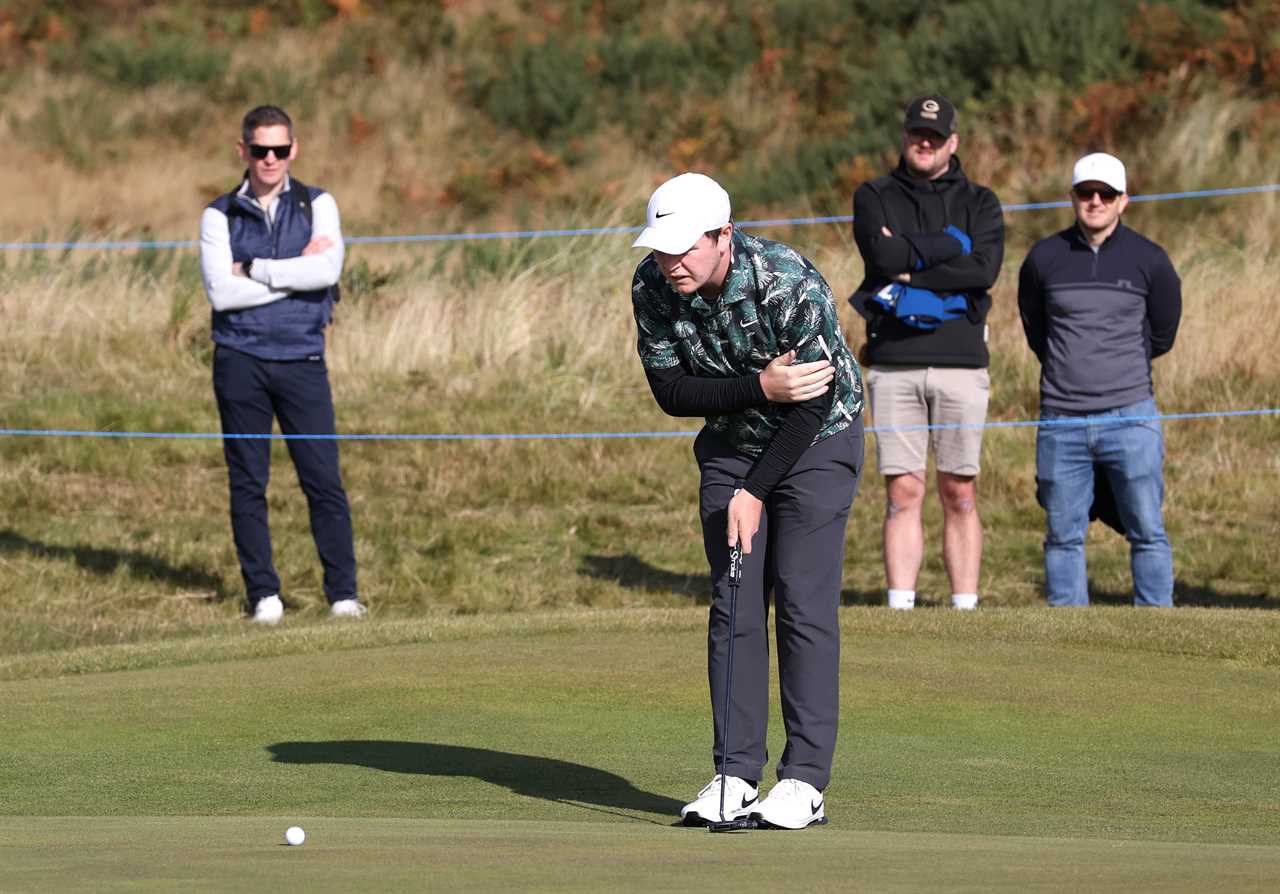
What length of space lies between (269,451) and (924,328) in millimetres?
3264

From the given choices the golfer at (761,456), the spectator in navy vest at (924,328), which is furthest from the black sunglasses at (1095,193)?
the golfer at (761,456)

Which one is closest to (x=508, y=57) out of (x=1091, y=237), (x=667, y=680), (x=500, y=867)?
(x=1091, y=237)

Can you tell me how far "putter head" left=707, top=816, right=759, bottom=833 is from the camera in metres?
5.49

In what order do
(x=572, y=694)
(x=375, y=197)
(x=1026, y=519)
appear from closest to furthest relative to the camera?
(x=572, y=694), (x=1026, y=519), (x=375, y=197)

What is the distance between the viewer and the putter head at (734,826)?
5488mm

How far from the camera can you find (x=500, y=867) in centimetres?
443

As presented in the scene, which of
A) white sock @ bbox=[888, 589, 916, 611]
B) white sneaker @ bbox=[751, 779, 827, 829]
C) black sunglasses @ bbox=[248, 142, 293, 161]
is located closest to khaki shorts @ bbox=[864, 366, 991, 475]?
white sock @ bbox=[888, 589, 916, 611]

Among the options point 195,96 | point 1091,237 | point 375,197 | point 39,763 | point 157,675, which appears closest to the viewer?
point 39,763

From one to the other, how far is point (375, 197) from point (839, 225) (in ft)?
35.5

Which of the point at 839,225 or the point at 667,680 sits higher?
the point at 839,225

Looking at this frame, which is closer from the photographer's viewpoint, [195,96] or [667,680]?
[667,680]

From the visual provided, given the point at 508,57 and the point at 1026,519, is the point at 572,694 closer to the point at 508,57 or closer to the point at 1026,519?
the point at 1026,519

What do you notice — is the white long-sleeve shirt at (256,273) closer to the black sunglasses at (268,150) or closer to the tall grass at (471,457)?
the black sunglasses at (268,150)

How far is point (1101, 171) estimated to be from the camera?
32.1 feet
